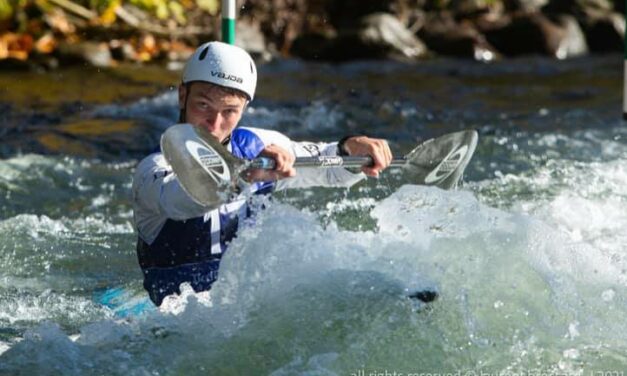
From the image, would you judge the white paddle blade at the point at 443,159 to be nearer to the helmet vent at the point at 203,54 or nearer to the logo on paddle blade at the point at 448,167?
the logo on paddle blade at the point at 448,167

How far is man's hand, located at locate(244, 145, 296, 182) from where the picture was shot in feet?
13.0

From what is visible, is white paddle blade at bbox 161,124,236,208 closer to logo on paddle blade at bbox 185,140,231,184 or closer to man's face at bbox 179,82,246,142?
logo on paddle blade at bbox 185,140,231,184

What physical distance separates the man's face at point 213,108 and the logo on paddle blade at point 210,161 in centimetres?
33

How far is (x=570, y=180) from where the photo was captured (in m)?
7.05

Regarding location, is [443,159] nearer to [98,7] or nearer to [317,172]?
[317,172]

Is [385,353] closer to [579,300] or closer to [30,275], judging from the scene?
[579,300]

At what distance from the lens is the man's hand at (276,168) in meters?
3.97

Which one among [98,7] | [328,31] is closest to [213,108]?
[98,7]

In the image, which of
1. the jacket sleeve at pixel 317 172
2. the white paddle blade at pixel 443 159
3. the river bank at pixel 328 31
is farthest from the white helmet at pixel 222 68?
the river bank at pixel 328 31

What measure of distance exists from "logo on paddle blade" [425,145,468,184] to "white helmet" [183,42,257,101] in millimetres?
1002

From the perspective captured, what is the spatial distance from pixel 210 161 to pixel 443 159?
4.80 feet

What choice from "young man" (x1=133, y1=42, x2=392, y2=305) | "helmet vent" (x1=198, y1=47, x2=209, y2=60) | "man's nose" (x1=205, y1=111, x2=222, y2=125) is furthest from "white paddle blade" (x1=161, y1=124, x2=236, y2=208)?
"helmet vent" (x1=198, y1=47, x2=209, y2=60)

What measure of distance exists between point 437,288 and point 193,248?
0.97m

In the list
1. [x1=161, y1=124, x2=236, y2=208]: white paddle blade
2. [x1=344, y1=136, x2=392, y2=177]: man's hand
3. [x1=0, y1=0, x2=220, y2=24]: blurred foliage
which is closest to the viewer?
[x1=161, y1=124, x2=236, y2=208]: white paddle blade
